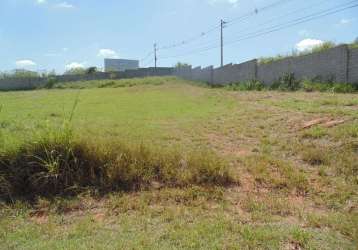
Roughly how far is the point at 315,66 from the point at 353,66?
8.26 feet

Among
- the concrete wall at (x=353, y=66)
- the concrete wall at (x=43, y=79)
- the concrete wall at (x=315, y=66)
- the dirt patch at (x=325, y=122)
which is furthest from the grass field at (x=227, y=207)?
the concrete wall at (x=43, y=79)

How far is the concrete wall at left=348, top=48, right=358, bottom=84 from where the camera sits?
1278 centimetres

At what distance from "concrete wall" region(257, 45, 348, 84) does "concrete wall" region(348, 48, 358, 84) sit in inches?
6.5

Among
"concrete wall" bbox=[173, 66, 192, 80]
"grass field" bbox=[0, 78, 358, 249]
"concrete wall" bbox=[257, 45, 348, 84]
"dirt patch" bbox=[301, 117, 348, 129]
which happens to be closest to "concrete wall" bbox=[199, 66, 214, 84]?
"concrete wall" bbox=[173, 66, 192, 80]

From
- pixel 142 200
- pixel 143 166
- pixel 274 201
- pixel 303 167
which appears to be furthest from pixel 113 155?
pixel 303 167

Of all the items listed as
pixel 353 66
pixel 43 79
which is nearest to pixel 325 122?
pixel 353 66

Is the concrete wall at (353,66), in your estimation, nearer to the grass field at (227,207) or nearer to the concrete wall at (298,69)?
the concrete wall at (298,69)

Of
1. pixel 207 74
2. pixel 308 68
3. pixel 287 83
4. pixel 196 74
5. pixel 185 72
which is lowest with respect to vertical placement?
pixel 287 83

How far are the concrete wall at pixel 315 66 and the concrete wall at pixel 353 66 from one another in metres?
0.17

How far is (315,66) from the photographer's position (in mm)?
15398

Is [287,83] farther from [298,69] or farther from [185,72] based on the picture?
[185,72]

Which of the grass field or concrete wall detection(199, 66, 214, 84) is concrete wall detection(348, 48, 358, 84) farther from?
concrete wall detection(199, 66, 214, 84)

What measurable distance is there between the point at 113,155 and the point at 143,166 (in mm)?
405

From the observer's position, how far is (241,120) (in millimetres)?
8516
